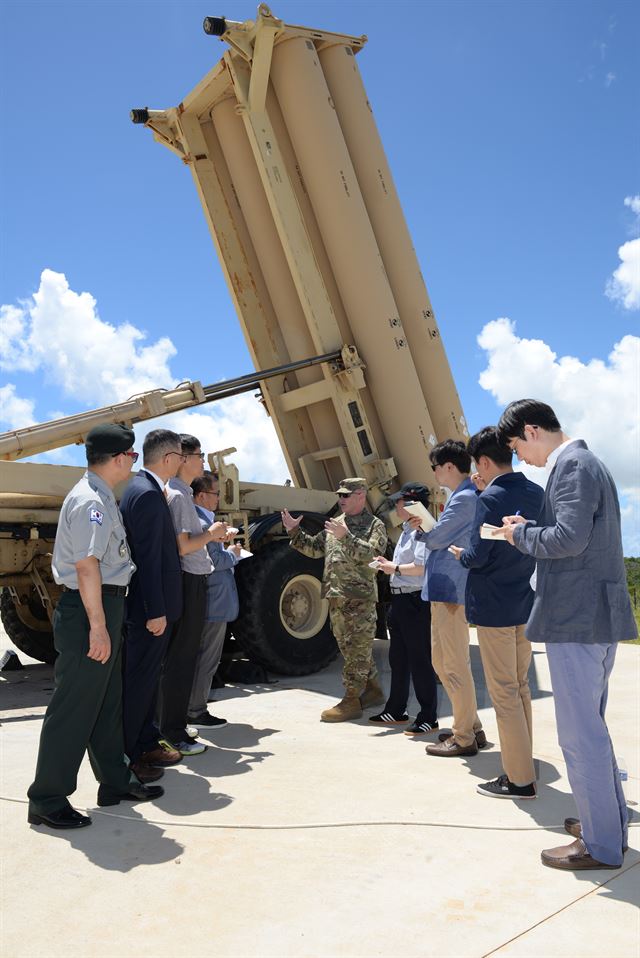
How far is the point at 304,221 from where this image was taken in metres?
7.62

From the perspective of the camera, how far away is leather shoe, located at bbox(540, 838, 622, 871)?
8.87ft

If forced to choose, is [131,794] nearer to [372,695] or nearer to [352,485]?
[372,695]

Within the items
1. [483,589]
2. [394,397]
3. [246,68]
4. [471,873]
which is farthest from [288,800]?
[246,68]

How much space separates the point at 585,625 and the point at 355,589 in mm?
2434

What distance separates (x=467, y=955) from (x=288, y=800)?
1366mm

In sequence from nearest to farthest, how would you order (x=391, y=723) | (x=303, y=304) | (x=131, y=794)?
(x=131, y=794)
(x=391, y=723)
(x=303, y=304)

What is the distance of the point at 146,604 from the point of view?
146 inches

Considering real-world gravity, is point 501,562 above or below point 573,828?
above

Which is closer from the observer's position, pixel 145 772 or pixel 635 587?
pixel 145 772

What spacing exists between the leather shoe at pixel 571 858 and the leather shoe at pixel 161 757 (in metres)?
1.97

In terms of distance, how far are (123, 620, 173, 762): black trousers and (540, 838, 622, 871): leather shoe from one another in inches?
75.9

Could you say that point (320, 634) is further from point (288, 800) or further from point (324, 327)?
point (288, 800)

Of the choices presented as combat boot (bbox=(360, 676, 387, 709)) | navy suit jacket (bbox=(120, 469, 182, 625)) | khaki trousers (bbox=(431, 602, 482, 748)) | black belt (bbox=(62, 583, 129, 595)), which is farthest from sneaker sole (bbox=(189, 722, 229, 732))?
black belt (bbox=(62, 583, 129, 595))

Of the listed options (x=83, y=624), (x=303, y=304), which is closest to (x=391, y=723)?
(x=83, y=624)
